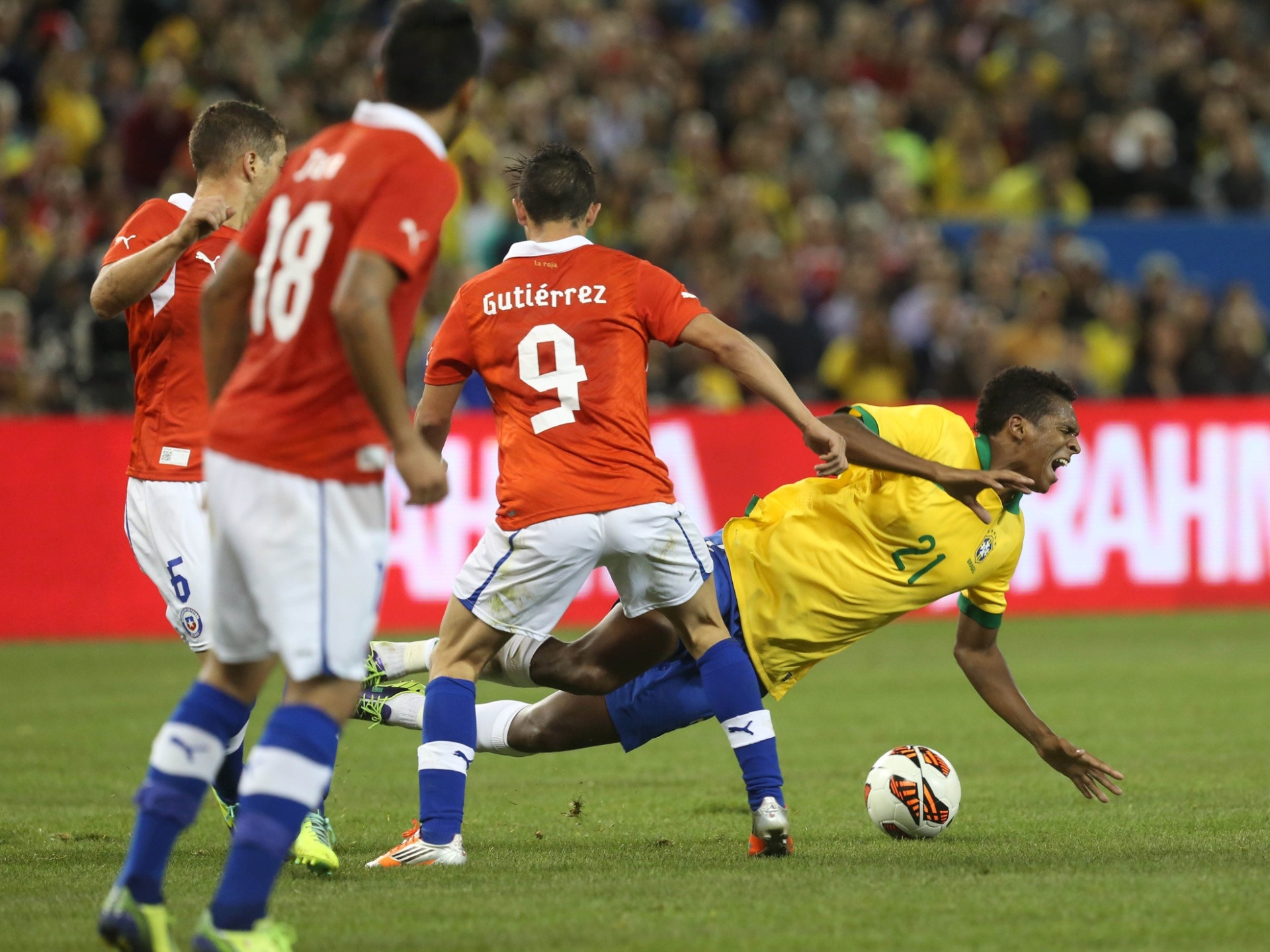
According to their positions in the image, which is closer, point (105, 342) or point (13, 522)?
point (105, 342)

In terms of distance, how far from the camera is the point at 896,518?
260 inches

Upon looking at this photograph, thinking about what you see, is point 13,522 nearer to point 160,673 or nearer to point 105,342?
point 160,673

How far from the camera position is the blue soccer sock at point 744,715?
6.11 metres

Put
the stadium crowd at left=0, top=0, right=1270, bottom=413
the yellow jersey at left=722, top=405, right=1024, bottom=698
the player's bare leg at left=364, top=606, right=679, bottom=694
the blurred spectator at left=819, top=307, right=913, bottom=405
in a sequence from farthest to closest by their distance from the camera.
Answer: the stadium crowd at left=0, top=0, right=1270, bottom=413, the blurred spectator at left=819, top=307, right=913, bottom=405, the yellow jersey at left=722, top=405, right=1024, bottom=698, the player's bare leg at left=364, top=606, right=679, bottom=694

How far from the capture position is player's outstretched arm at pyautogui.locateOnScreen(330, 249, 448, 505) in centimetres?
418

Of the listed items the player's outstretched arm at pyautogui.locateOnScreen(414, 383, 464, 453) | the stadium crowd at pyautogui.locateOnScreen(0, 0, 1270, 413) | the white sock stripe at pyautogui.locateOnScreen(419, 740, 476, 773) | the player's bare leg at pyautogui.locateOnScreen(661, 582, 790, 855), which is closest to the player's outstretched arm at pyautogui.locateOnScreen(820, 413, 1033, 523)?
the player's bare leg at pyautogui.locateOnScreen(661, 582, 790, 855)

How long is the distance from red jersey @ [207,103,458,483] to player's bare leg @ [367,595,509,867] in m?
1.76

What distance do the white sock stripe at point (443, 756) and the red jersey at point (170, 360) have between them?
1.23 meters

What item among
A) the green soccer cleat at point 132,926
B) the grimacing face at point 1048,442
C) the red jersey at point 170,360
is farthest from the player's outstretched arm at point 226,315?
the grimacing face at point 1048,442

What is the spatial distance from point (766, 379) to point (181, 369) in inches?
80.6

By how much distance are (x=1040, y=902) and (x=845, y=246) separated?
13.0 meters

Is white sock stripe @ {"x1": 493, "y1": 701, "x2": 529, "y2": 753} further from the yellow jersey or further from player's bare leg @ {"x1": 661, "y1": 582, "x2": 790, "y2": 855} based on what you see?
the yellow jersey

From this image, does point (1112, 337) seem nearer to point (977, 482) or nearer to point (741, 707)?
point (977, 482)

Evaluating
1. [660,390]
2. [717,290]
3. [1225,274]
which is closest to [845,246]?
[717,290]
